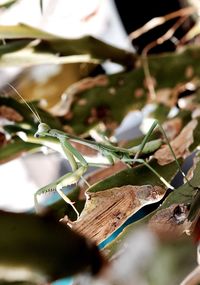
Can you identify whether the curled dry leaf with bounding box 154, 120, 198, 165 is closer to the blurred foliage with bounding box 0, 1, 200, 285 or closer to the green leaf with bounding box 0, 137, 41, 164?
the blurred foliage with bounding box 0, 1, 200, 285

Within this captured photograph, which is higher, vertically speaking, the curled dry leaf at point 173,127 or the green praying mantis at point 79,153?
the green praying mantis at point 79,153

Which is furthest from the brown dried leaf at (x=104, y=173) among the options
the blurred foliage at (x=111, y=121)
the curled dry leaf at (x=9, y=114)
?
the curled dry leaf at (x=9, y=114)

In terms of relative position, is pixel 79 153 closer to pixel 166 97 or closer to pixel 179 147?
pixel 179 147

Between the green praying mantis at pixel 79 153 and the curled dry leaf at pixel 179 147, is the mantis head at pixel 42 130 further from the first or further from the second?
the curled dry leaf at pixel 179 147

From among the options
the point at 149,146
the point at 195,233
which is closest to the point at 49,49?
the point at 149,146

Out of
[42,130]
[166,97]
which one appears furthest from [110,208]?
[166,97]
